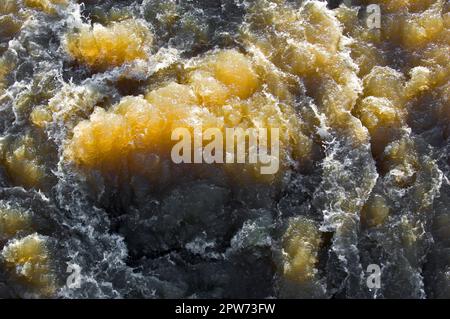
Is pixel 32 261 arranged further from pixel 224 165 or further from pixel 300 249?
pixel 300 249

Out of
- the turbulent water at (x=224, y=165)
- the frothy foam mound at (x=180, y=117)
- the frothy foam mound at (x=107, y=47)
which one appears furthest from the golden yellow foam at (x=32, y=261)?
the frothy foam mound at (x=107, y=47)

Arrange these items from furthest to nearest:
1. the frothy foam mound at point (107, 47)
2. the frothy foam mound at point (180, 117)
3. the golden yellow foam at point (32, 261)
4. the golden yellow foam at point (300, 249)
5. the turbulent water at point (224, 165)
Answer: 1. the frothy foam mound at point (107, 47)
2. the frothy foam mound at point (180, 117)
3. the turbulent water at point (224, 165)
4. the golden yellow foam at point (300, 249)
5. the golden yellow foam at point (32, 261)

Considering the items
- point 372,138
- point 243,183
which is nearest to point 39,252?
point 243,183

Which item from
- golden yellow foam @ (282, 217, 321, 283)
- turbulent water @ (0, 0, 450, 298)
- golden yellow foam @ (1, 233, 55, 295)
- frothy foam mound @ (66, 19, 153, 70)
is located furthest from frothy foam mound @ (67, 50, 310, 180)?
golden yellow foam @ (1, 233, 55, 295)

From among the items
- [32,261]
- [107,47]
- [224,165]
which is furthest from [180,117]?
[32,261]

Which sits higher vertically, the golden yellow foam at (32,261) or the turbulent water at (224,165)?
the turbulent water at (224,165)

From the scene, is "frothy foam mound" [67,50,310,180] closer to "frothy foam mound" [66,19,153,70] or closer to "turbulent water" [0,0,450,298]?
"turbulent water" [0,0,450,298]

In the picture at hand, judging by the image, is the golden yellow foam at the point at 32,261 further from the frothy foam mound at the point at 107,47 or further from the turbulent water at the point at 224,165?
the frothy foam mound at the point at 107,47

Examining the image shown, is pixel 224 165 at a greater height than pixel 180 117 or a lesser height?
lesser
